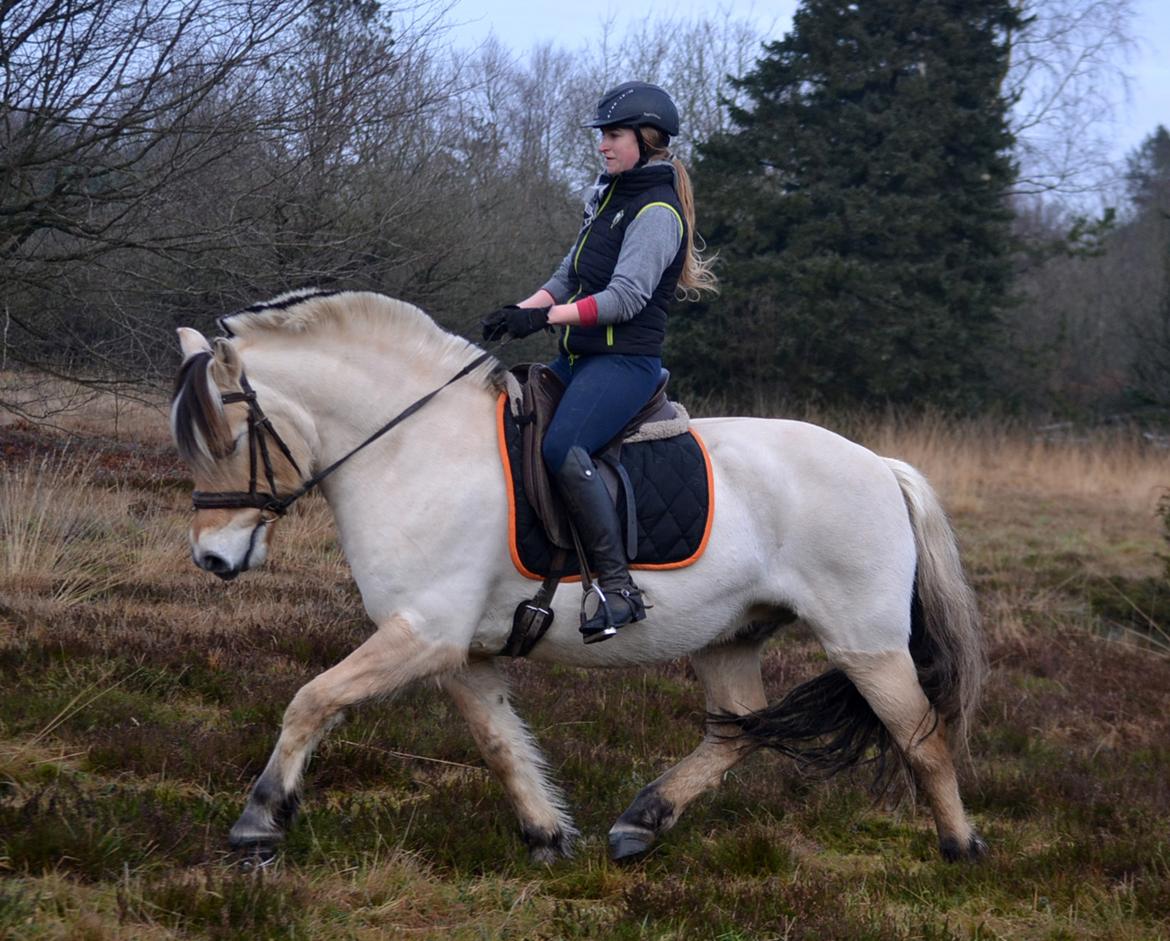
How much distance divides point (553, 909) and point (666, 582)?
1.32 meters

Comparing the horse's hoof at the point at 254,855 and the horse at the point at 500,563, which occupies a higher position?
the horse at the point at 500,563

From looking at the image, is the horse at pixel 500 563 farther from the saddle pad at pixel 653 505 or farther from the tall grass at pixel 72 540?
the tall grass at pixel 72 540

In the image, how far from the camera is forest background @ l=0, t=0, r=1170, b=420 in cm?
971

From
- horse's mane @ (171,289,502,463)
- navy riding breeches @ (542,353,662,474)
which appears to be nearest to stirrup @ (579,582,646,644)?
navy riding breeches @ (542,353,662,474)

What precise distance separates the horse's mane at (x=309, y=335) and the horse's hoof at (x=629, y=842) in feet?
6.18

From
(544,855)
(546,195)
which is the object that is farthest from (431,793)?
(546,195)

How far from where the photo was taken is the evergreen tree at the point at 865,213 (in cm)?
2656

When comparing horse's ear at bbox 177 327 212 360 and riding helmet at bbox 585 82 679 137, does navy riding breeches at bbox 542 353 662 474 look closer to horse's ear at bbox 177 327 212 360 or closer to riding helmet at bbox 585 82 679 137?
riding helmet at bbox 585 82 679 137

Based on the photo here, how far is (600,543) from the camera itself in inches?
182

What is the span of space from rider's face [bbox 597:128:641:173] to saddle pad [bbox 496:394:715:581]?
105cm

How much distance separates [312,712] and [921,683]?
2.68 meters

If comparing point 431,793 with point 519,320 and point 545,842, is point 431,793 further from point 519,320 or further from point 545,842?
point 519,320

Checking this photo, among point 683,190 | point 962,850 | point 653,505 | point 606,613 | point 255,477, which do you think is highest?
point 683,190

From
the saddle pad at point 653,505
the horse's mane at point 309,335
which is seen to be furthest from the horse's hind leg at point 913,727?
the horse's mane at point 309,335
